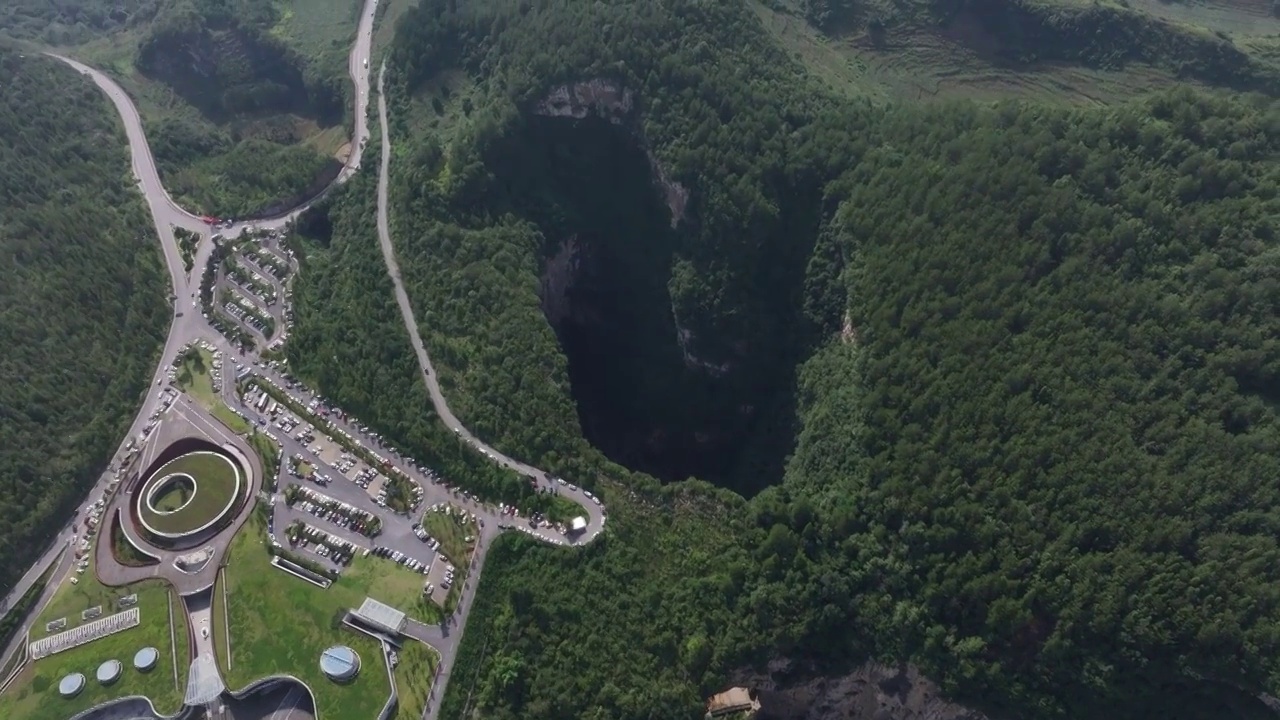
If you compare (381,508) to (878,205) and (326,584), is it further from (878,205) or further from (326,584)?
(878,205)

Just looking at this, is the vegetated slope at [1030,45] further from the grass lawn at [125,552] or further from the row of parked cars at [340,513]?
the grass lawn at [125,552]

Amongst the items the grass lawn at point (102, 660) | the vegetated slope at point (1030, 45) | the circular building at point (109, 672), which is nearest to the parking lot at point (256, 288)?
the grass lawn at point (102, 660)

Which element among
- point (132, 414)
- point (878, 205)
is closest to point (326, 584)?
point (132, 414)

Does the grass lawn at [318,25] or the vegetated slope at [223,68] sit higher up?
the grass lawn at [318,25]

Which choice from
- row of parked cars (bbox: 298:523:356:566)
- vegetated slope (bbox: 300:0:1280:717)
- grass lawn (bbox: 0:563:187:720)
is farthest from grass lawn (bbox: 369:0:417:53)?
grass lawn (bbox: 0:563:187:720)

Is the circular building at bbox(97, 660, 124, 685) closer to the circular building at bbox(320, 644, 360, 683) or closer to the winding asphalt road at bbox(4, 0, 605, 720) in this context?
the winding asphalt road at bbox(4, 0, 605, 720)

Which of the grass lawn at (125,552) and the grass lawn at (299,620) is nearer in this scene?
the grass lawn at (299,620)
